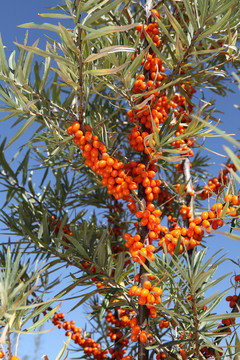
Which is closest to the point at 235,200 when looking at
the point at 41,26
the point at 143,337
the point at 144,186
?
the point at 144,186

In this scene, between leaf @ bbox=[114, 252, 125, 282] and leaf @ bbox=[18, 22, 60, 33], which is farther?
leaf @ bbox=[114, 252, 125, 282]

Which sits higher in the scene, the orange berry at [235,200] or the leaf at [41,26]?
the orange berry at [235,200]

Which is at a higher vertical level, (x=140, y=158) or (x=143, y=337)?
(x=140, y=158)

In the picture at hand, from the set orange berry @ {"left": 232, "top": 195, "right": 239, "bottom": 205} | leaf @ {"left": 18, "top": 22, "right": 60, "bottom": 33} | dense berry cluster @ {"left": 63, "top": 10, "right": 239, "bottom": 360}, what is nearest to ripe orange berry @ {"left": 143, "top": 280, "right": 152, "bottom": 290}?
dense berry cluster @ {"left": 63, "top": 10, "right": 239, "bottom": 360}

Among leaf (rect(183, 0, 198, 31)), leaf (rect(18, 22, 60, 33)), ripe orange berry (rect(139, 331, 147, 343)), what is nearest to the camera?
leaf (rect(18, 22, 60, 33))

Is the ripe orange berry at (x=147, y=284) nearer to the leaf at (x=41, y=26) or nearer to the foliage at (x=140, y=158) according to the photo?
the foliage at (x=140, y=158)

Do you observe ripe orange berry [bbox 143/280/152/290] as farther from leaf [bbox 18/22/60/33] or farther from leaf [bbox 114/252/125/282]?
leaf [bbox 18/22/60/33]

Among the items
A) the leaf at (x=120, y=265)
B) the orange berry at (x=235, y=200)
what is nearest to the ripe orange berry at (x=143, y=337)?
the leaf at (x=120, y=265)

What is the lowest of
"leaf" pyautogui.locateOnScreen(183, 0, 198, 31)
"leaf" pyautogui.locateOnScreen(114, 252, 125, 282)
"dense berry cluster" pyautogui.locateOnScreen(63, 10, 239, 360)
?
"leaf" pyautogui.locateOnScreen(114, 252, 125, 282)

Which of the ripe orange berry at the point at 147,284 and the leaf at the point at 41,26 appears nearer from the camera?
the leaf at the point at 41,26

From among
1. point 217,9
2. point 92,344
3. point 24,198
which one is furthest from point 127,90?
point 92,344

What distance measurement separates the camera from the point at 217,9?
0.63 metres

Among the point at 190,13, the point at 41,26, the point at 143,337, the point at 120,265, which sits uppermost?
the point at 190,13

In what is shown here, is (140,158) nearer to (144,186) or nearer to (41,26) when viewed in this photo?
(144,186)
